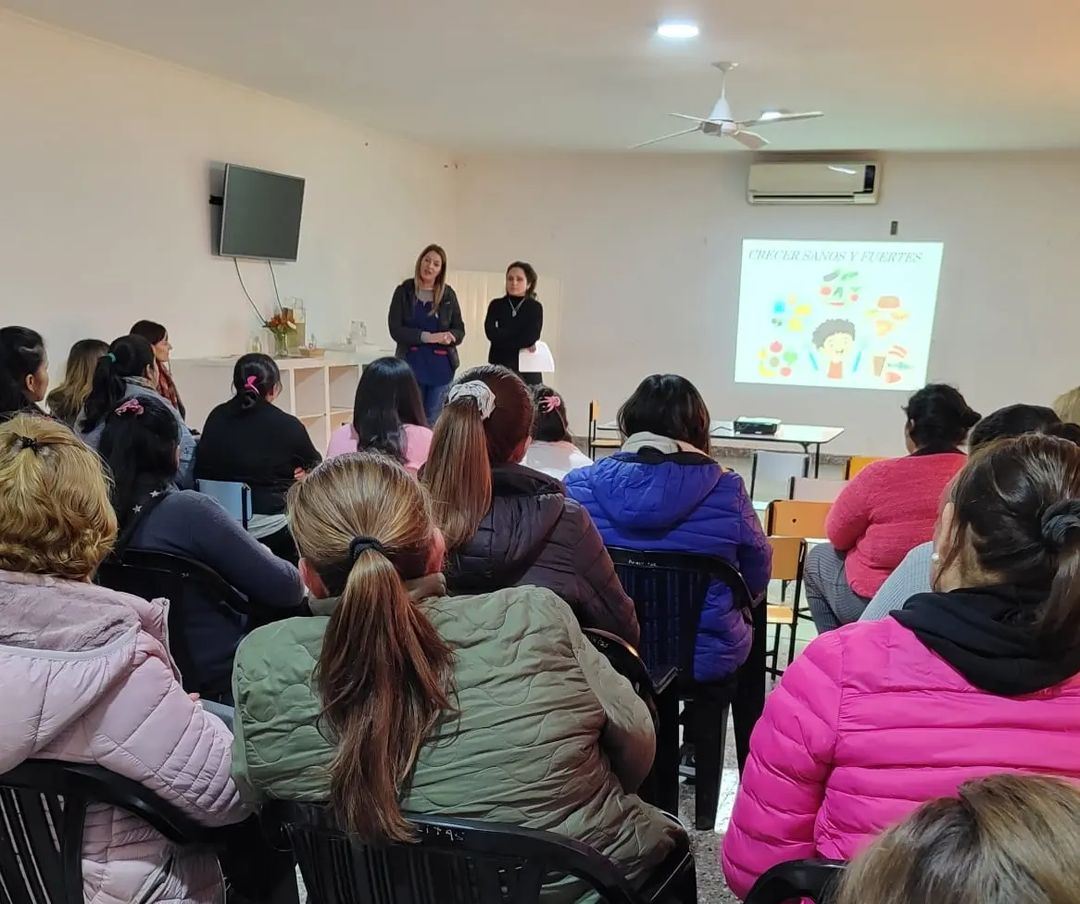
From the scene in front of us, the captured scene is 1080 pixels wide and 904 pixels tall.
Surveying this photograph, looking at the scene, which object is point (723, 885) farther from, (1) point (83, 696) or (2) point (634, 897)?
(1) point (83, 696)

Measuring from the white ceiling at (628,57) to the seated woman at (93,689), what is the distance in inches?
114

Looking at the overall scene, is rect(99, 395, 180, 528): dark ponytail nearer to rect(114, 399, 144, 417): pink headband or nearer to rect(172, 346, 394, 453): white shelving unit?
rect(114, 399, 144, 417): pink headband

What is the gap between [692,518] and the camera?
2123mm

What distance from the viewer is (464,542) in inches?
67.5

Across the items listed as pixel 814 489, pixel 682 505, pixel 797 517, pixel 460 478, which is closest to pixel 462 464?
pixel 460 478

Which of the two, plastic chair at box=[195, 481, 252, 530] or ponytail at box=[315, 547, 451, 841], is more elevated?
ponytail at box=[315, 547, 451, 841]

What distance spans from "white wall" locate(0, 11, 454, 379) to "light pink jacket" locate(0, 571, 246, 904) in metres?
3.23

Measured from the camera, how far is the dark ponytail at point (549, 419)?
3.20 m

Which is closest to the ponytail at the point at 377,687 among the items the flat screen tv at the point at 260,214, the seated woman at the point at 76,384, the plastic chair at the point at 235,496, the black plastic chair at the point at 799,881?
the black plastic chair at the point at 799,881

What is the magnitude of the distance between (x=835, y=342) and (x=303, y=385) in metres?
4.51

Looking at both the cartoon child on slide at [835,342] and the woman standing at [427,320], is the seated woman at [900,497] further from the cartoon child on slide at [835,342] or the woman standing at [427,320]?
the cartoon child on slide at [835,342]

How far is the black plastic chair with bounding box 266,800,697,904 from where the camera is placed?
97 centimetres

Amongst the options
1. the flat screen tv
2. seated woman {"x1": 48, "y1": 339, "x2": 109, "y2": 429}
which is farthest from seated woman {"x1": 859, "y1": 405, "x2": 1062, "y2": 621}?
the flat screen tv

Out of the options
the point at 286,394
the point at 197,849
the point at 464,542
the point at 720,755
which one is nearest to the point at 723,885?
the point at 720,755
